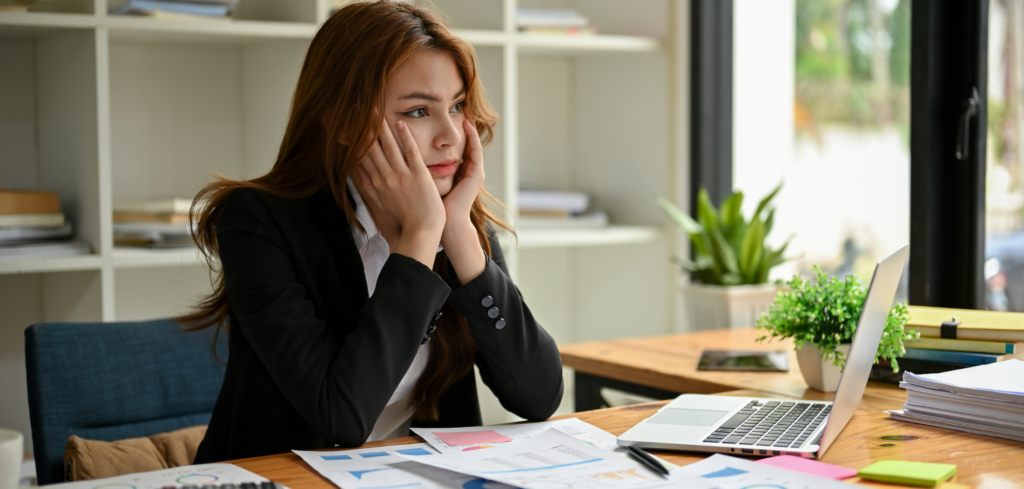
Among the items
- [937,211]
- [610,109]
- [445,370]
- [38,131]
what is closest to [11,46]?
[38,131]

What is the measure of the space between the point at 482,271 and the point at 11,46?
159 cm

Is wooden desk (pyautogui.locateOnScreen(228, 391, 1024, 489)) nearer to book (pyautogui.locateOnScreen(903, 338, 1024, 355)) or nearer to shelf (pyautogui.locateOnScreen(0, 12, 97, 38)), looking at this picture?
book (pyautogui.locateOnScreen(903, 338, 1024, 355))

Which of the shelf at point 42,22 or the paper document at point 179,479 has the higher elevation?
the shelf at point 42,22

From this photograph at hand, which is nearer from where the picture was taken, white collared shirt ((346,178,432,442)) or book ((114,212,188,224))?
white collared shirt ((346,178,432,442))

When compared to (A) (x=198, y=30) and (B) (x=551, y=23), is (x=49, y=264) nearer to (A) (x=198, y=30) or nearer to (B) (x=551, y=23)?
(A) (x=198, y=30)

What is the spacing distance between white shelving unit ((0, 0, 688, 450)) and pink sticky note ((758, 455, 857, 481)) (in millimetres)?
1351

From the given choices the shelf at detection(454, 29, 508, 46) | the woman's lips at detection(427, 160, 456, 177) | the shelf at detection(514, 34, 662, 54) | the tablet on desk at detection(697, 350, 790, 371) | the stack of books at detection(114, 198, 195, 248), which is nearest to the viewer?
the woman's lips at detection(427, 160, 456, 177)

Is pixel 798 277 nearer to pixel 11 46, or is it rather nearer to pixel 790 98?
pixel 790 98

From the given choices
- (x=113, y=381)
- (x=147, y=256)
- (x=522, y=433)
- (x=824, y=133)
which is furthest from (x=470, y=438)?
(x=824, y=133)

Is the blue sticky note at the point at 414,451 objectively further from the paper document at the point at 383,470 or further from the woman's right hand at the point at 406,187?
the woman's right hand at the point at 406,187

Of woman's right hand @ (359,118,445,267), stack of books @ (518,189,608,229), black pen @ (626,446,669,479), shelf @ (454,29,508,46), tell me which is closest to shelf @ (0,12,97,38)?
shelf @ (454,29,508,46)

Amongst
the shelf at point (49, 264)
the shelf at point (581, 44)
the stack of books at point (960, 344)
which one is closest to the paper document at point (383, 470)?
the stack of books at point (960, 344)

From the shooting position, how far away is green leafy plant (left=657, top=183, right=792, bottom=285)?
2.37 meters

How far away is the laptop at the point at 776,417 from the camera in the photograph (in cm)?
109
